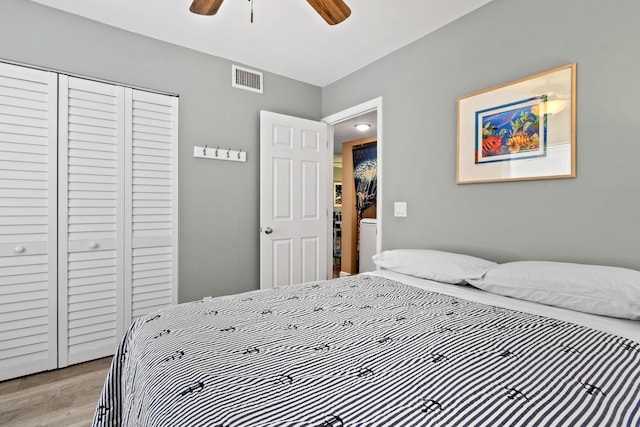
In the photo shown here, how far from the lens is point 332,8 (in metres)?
1.51

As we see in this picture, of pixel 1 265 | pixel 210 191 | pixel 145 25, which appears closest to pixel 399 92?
pixel 210 191

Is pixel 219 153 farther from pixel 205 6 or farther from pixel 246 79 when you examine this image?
pixel 205 6

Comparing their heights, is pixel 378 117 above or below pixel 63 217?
above

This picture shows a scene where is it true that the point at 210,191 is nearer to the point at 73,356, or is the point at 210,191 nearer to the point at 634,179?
the point at 73,356

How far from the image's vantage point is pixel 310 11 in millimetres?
2121

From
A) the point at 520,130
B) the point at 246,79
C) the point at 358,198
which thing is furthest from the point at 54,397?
the point at 358,198

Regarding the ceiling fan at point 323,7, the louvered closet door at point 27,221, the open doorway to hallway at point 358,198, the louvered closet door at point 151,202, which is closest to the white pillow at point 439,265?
the ceiling fan at point 323,7

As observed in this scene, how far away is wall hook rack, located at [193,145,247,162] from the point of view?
8.89 feet

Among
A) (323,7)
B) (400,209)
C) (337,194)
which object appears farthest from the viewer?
(337,194)

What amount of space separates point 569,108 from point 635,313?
1.08 m

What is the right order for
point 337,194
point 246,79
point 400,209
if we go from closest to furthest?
point 400,209 → point 246,79 → point 337,194

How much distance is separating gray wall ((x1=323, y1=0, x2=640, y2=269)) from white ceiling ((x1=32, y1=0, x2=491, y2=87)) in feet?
0.59

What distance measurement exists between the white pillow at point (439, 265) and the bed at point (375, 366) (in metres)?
0.28

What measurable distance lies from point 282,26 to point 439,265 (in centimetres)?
206
